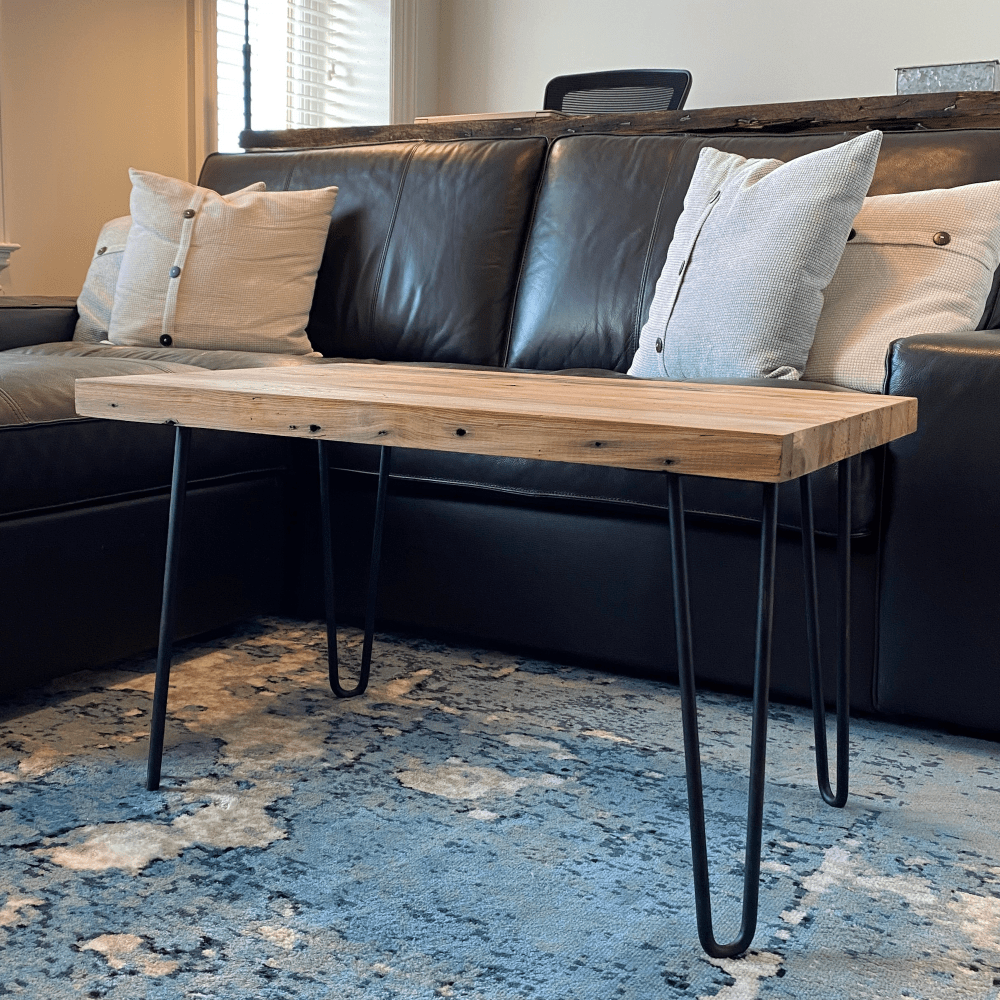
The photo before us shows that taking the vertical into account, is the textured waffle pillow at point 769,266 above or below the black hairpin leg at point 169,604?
above

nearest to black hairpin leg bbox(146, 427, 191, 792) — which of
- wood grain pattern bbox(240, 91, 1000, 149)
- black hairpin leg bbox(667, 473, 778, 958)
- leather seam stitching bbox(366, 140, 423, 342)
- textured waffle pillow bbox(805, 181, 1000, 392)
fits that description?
A: black hairpin leg bbox(667, 473, 778, 958)

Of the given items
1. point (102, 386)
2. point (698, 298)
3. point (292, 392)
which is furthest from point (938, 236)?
point (102, 386)

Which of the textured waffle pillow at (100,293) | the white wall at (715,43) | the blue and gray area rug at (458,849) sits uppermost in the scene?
the white wall at (715,43)

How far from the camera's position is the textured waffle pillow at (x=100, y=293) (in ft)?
8.12

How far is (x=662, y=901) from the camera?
1.10 metres

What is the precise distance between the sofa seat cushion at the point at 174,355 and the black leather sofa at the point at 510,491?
0.01 metres

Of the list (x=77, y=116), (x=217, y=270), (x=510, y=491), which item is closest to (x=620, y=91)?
(x=77, y=116)

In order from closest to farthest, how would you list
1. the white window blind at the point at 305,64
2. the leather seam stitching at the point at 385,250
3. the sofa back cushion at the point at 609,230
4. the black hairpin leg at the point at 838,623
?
the black hairpin leg at the point at 838,623, the sofa back cushion at the point at 609,230, the leather seam stitching at the point at 385,250, the white window blind at the point at 305,64

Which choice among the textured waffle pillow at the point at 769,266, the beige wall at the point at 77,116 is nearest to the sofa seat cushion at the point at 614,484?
the textured waffle pillow at the point at 769,266

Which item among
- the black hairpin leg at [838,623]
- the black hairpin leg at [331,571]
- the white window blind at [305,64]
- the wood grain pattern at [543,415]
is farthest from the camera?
the white window blind at [305,64]

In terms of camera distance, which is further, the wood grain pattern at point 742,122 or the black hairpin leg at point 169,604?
the wood grain pattern at point 742,122

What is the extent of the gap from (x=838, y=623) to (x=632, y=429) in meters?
0.48

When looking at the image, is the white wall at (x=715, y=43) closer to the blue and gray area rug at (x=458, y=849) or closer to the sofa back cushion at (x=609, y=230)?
the sofa back cushion at (x=609, y=230)

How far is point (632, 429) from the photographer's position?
931mm
